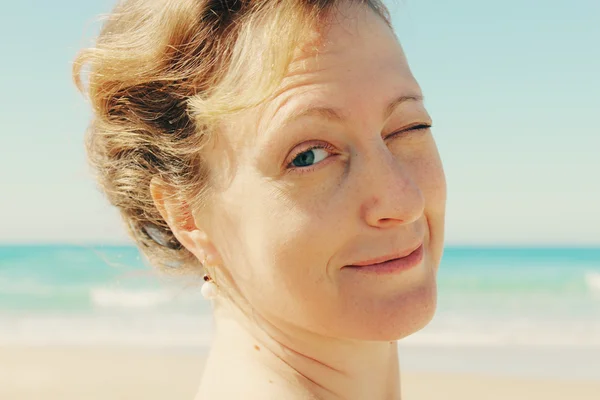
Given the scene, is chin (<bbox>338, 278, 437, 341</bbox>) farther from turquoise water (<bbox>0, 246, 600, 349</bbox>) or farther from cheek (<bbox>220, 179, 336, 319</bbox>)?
turquoise water (<bbox>0, 246, 600, 349</bbox>)

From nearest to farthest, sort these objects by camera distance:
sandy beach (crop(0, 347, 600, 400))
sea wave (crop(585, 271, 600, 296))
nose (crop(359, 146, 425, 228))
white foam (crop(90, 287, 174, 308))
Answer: nose (crop(359, 146, 425, 228))
sandy beach (crop(0, 347, 600, 400))
white foam (crop(90, 287, 174, 308))
sea wave (crop(585, 271, 600, 296))

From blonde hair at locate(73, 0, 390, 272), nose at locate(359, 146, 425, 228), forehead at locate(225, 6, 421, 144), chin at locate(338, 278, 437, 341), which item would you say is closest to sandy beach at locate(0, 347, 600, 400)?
blonde hair at locate(73, 0, 390, 272)

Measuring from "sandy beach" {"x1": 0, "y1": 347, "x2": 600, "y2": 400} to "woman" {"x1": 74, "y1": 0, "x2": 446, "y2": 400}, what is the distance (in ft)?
17.9

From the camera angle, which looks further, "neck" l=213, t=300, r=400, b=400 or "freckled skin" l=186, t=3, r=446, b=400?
"neck" l=213, t=300, r=400, b=400

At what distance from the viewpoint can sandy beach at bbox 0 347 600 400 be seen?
747 centimetres

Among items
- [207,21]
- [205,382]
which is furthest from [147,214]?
[207,21]

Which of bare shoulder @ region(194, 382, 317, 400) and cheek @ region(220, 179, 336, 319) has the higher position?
cheek @ region(220, 179, 336, 319)

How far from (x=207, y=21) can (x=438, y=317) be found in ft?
40.1

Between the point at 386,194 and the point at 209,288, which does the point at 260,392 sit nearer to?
the point at 209,288


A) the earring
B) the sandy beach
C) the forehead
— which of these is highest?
the sandy beach

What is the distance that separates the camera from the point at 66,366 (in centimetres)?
905

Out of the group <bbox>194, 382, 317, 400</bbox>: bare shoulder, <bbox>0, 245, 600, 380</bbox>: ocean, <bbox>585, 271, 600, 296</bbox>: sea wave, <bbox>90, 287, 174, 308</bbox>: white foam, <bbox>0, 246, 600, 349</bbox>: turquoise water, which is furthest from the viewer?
<bbox>585, 271, 600, 296</bbox>: sea wave

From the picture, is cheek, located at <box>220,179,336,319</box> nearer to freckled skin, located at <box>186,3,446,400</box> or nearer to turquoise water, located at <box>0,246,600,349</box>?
freckled skin, located at <box>186,3,446,400</box>

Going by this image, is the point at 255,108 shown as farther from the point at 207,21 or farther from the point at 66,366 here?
the point at 66,366
